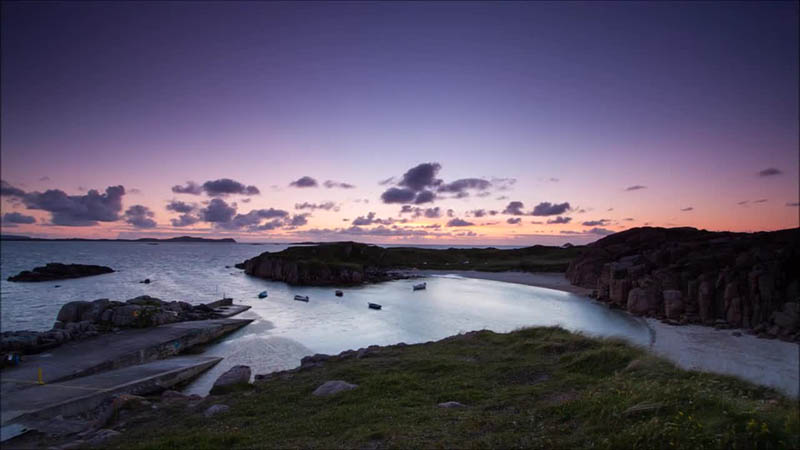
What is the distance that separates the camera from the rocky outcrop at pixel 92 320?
33.6m

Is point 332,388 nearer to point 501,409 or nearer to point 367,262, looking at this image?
point 501,409

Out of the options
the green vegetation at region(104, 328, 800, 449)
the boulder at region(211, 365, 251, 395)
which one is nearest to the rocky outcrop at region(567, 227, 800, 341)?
the green vegetation at region(104, 328, 800, 449)

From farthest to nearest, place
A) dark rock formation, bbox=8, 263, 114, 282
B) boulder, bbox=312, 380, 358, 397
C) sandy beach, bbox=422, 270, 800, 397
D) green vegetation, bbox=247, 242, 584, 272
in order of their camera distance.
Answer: green vegetation, bbox=247, 242, 584, 272, dark rock formation, bbox=8, 263, 114, 282, sandy beach, bbox=422, 270, 800, 397, boulder, bbox=312, 380, 358, 397

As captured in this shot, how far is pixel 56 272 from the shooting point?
353 feet

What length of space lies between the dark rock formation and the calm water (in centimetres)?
552

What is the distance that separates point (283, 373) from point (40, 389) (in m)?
15.2

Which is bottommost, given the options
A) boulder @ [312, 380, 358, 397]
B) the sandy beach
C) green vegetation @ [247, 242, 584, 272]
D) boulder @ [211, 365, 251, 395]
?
boulder @ [211, 365, 251, 395]

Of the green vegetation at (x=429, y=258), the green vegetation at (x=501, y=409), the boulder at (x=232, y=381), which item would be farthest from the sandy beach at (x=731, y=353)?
the green vegetation at (x=429, y=258)

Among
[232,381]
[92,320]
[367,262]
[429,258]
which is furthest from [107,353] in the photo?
[429,258]

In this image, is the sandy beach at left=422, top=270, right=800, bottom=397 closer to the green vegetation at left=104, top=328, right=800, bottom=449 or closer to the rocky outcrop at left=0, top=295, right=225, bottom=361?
the green vegetation at left=104, top=328, right=800, bottom=449

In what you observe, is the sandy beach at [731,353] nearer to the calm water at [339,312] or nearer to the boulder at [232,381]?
the calm water at [339,312]

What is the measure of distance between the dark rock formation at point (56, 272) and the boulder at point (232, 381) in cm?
11212

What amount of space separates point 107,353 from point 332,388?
86.2 ft

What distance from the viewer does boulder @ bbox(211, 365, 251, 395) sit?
2127cm
